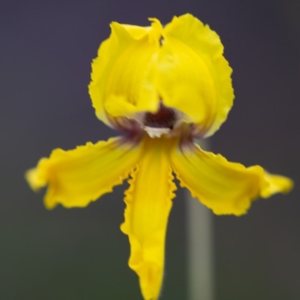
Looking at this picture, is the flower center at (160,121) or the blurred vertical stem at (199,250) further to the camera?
the blurred vertical stem at (199,250)

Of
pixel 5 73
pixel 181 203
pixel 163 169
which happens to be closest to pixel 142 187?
pixel 163 169

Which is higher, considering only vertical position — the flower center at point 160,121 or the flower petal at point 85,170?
the flower center at point 160,121

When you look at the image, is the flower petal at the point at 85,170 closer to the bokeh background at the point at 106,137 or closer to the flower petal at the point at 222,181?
the flower petal at the point at 222,181

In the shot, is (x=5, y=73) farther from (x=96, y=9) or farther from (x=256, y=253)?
(x=256, y=253)

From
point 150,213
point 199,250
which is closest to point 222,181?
point 150,213

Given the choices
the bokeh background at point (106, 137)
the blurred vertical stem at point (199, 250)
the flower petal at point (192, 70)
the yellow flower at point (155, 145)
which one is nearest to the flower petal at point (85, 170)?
the yellow flower at point (155, 145)

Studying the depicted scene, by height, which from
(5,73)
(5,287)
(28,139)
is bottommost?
(5,287)

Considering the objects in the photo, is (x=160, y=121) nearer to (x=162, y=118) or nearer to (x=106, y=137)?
(x=162, y=118)
